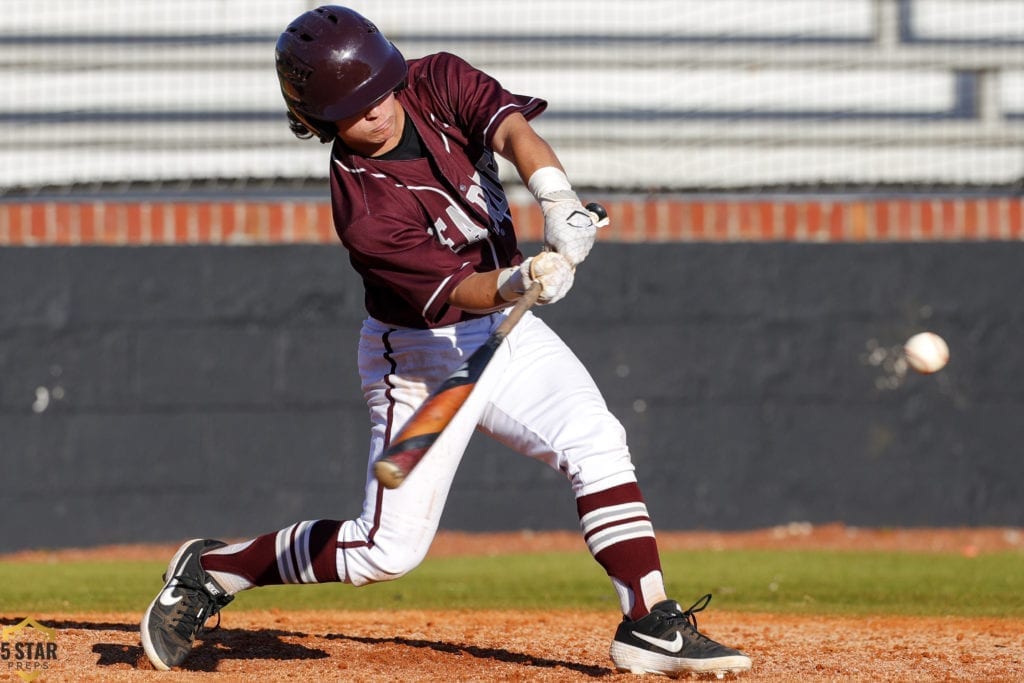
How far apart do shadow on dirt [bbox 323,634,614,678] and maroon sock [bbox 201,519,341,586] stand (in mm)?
678

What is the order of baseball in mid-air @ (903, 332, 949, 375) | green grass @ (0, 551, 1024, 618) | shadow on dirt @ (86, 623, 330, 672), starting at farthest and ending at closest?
baseball in mid-air @ (903, 332, 949, 375)
green grass @ (0, 551, 1024, 618)
shadow on dirt @ (86, 623, 330, 672)

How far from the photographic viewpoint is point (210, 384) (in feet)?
26.5

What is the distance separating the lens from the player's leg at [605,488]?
13.0 ft

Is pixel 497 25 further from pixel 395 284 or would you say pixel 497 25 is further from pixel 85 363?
pixel 395 284

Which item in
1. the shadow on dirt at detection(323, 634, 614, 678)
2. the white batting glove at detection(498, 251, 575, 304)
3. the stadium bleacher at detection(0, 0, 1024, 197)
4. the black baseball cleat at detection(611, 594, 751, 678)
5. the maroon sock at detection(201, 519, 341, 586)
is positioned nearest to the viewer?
the white batting glove at detection(498, 251, 575, 304)

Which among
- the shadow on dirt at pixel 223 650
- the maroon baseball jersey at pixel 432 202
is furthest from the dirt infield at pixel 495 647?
the maroon baseball jersey at pixel 432 202

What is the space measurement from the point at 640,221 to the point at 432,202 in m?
4.52

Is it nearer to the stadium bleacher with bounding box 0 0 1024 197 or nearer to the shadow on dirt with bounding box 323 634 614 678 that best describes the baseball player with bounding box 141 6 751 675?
the shadow on dirt with bounding box 323 634 614 678

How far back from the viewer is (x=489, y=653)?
4.68m

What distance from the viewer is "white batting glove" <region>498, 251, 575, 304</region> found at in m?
3.72

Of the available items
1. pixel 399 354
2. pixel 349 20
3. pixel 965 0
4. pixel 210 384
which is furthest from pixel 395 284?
pixel 965 0

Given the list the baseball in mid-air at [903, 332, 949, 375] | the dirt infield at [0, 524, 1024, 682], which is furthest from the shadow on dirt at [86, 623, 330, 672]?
the baseball in mid-air at [903, 332, 949, 375]

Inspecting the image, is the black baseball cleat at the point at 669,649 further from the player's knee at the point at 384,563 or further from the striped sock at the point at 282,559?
the striped sock at the point at 282,559

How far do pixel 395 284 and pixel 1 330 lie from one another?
469 cm
